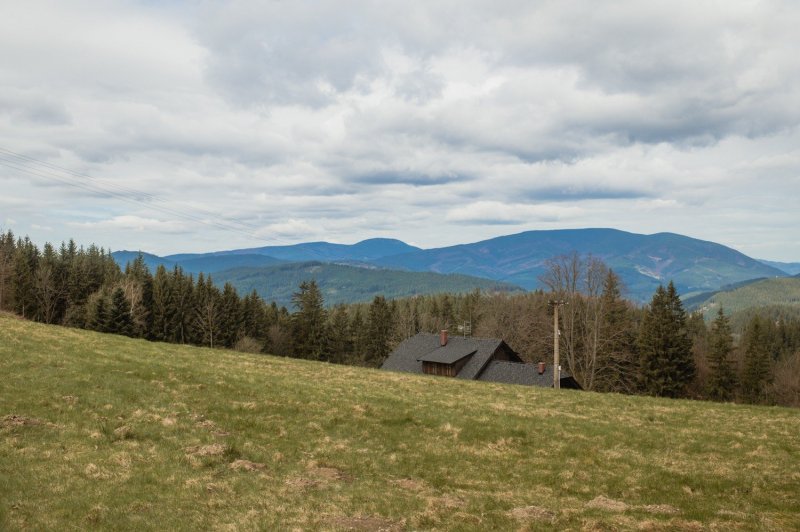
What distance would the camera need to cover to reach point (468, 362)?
61938 mm

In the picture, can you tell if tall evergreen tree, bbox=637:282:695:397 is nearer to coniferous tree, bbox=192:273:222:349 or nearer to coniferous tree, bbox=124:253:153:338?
coniferous tree, bbox=192:273:222:349

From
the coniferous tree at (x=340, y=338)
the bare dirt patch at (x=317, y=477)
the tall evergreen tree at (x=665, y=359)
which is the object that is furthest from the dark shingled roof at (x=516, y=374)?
the coniferous tree at (x=340, y=338)

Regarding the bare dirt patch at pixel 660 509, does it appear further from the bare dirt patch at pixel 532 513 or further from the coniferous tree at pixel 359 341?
the coniferous tree at pixel 359 341

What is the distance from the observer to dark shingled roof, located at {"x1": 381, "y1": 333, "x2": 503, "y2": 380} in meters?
60.7

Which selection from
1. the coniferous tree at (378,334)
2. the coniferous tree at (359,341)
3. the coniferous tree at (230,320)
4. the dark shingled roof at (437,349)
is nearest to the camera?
the dark shingled roof at (437,349)

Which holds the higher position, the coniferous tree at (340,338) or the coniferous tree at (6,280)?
the coniferous tree at (6,280)

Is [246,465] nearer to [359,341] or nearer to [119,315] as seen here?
[119,315]

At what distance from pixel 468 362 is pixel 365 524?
168 feet

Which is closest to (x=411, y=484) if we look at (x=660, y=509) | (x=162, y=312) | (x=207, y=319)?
(x=660, y=509)

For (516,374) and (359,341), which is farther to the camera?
(359,341)

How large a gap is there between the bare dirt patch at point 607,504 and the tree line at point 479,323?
155ft

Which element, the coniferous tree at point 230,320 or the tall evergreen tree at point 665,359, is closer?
the tall evergreen tree at point 665,359

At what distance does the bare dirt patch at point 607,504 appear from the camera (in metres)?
13.1

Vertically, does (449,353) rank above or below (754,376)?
above
